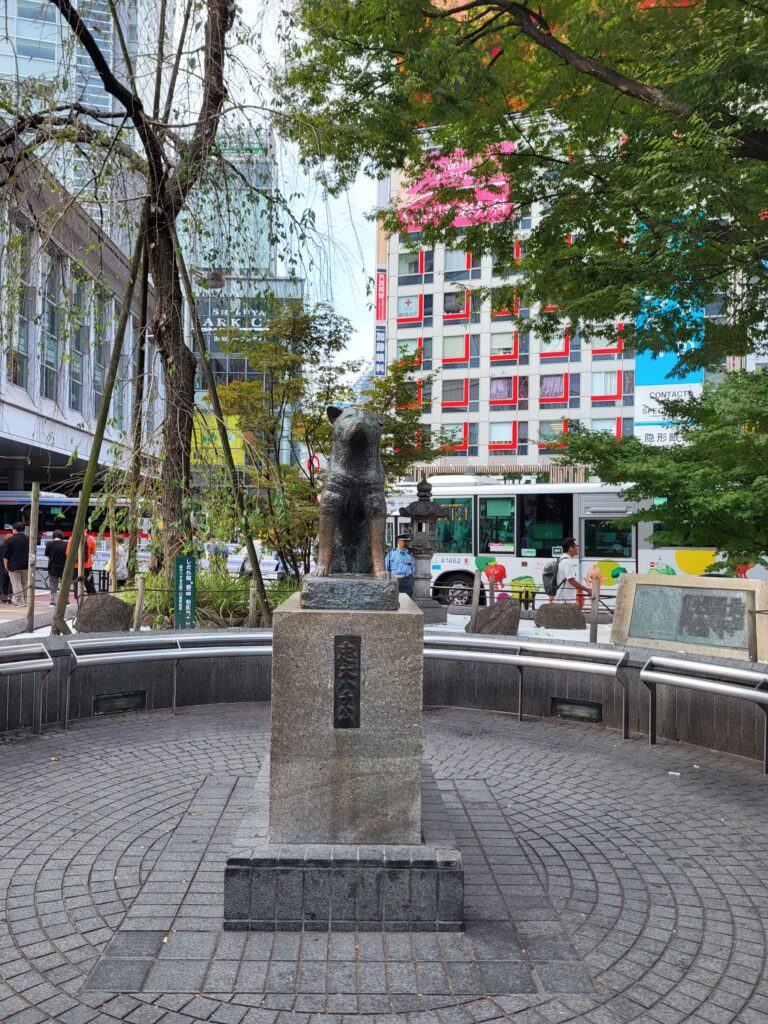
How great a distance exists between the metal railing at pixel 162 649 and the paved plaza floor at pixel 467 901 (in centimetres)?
100

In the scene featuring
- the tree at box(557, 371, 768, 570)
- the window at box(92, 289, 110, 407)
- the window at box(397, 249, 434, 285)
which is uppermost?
the window at box(397, 249, 434, 285)

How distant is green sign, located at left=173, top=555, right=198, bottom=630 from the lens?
884 centimetres

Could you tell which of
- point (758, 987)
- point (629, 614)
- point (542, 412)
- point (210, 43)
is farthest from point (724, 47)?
point (542, 412)

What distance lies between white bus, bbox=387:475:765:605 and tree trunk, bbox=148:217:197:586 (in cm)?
848

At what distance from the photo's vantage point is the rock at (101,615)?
9.22 meters

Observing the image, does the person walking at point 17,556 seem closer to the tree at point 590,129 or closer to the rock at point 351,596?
the tree at point 590,129

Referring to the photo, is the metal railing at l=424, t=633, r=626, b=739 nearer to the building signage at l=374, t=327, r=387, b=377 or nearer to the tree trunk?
the tree trunk

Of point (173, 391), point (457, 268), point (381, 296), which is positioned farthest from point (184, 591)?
point (457, 268)

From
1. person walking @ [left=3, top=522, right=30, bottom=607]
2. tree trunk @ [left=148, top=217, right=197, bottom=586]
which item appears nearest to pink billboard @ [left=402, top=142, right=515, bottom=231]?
tree trunk @ [left=148, top=217, right=197, bottom=586]

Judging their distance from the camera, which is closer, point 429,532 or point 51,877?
point 51,877

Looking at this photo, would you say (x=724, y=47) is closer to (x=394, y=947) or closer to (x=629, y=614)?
(x=629, y=614)

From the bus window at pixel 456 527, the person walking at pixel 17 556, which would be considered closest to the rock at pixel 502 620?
the bus window at pixel 456 527

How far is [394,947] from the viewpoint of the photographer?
10.1 feet

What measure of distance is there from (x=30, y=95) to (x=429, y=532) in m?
11.8
